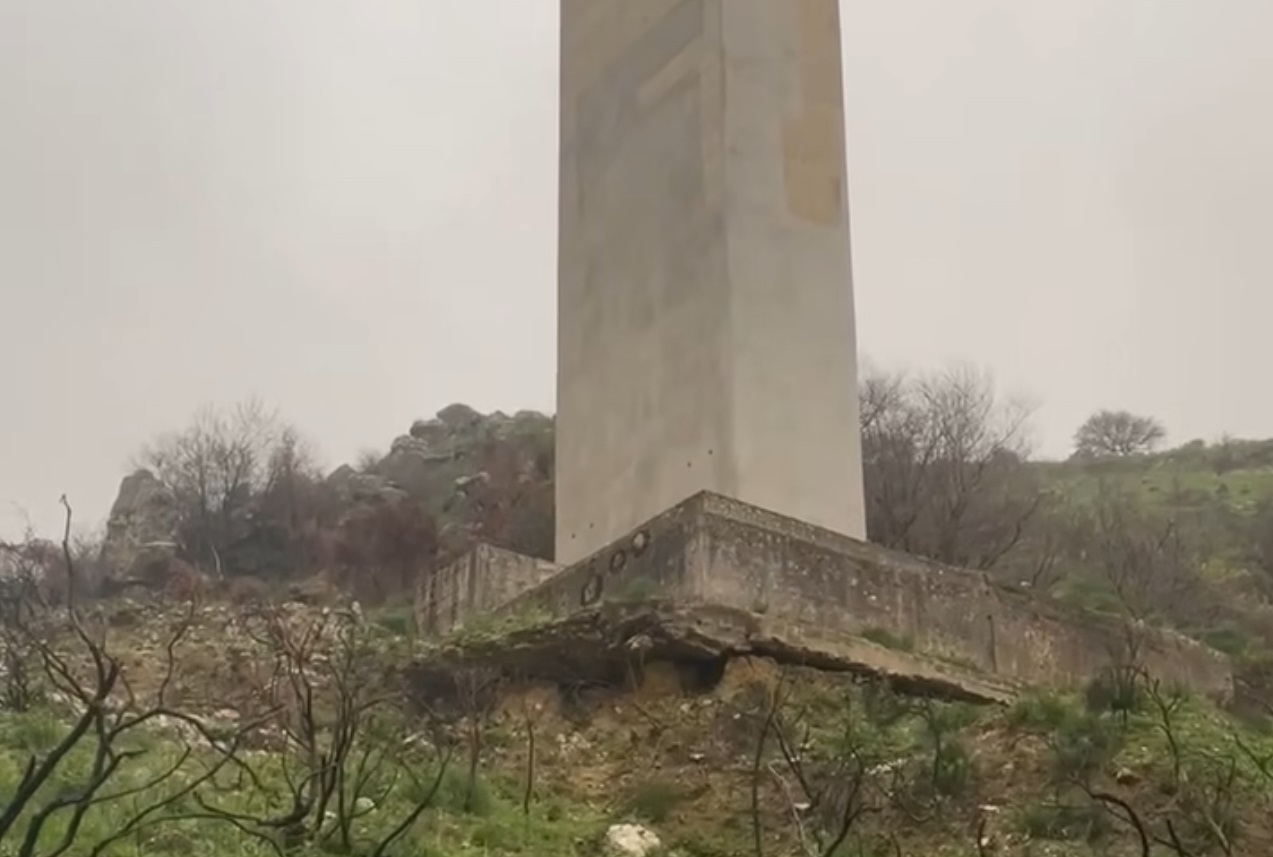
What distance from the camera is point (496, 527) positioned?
32.1m

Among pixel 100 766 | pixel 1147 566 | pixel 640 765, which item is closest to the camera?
pixel 100 766

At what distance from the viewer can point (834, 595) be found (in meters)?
13.0

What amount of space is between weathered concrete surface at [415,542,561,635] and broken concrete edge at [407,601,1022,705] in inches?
95.6

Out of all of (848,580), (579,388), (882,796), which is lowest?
(882,796)

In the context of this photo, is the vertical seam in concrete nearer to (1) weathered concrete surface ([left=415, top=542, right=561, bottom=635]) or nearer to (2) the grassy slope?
(1) weathered concrete surface ([left=415, top=542, right=561, bottom=635])

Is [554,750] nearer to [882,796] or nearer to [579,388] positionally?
[882,796]

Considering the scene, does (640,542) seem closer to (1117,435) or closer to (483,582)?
Result: (483,582)

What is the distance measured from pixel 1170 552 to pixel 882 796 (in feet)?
80.7

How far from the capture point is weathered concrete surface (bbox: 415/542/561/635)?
15.8 m

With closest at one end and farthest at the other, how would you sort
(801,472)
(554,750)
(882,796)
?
(882,796) → (554,750) → (801,472)

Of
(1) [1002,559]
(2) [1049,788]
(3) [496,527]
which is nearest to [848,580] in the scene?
(2) [1049,788]

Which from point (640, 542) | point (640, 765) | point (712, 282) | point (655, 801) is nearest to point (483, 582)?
point (640, 542)

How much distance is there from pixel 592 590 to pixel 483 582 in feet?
9.45

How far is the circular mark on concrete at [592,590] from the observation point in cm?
1323
